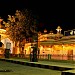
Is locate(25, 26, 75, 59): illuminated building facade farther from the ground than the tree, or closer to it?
closer to it

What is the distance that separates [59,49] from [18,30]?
9941 mm

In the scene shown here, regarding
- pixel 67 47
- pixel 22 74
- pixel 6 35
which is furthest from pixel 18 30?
pixel 22 74

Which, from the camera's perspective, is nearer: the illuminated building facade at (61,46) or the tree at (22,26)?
the illuminated building facade at (61,46)

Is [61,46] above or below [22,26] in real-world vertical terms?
below

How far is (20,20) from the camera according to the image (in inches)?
1804

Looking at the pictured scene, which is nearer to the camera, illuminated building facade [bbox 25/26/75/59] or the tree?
illuminated building facade [bbox 25/26/75/59]

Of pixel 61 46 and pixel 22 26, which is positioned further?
pixel 22 26

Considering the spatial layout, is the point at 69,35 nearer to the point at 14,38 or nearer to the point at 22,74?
the point at 14,38

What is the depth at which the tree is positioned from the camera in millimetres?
45688

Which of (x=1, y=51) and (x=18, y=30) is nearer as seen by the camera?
(x=18, y=30)

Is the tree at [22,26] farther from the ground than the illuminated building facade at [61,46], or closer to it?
farther from the ground

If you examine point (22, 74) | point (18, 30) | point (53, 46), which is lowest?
point (22, 74)

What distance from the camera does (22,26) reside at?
1800 inches

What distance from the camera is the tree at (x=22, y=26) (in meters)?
45.7
